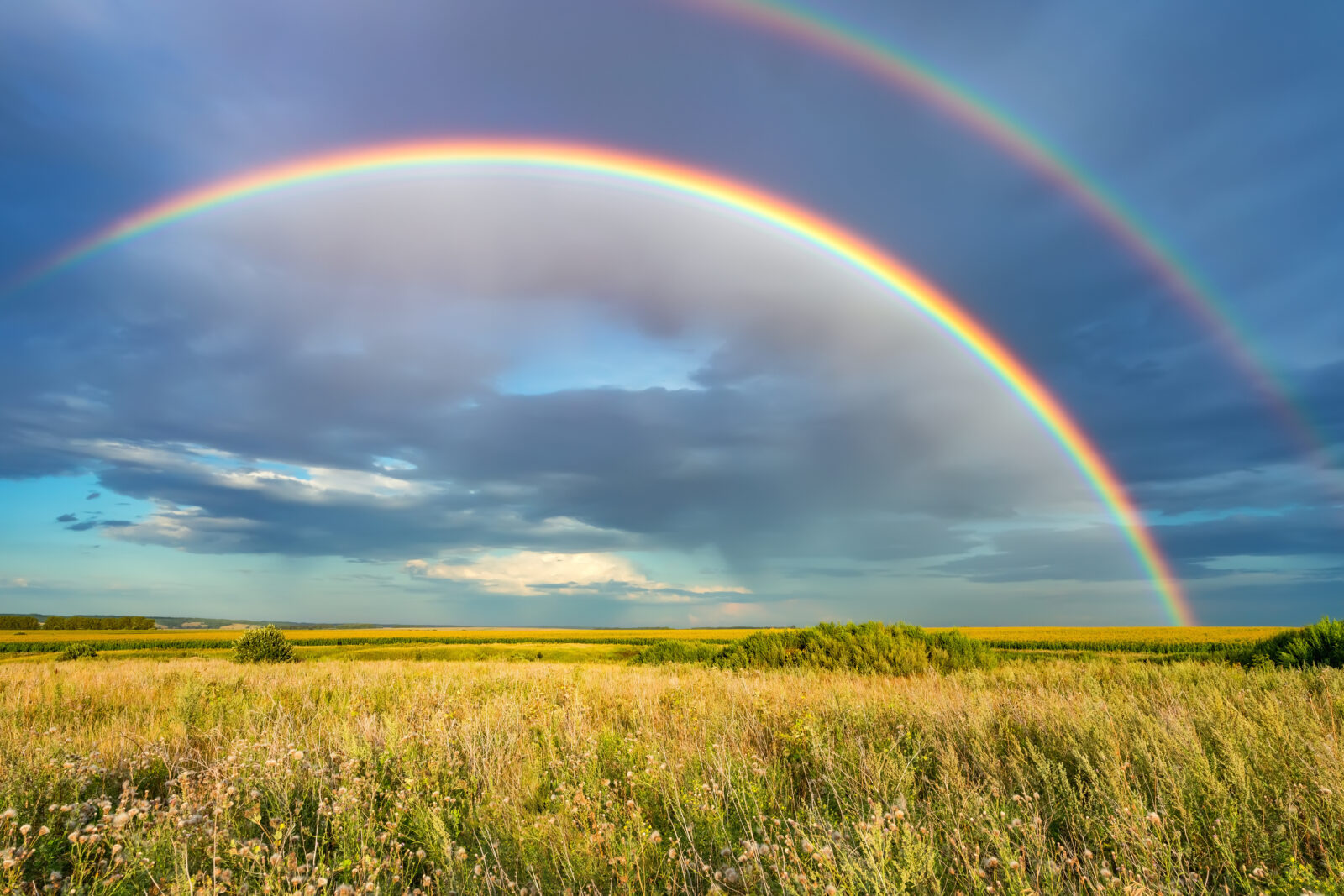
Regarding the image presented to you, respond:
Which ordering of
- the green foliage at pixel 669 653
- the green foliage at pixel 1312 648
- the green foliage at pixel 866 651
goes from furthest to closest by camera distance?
the green foliage at pixel 669 653, the green foliage at pixel 866 651, the green foliage at pixel 1312 648

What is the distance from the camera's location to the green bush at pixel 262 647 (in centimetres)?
2874

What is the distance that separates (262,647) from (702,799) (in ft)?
103

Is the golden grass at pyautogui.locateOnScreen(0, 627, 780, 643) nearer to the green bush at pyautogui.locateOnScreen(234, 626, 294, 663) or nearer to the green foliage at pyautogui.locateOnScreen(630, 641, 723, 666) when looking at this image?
the green foliage at pyautogui.locateOnScreen(630, 641, 723, 666)

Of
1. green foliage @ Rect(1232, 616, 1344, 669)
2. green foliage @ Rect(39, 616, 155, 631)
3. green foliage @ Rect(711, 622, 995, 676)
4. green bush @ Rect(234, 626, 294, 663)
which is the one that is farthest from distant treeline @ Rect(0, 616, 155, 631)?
green foliage @ Rect(1232, 616, 1344, 669)

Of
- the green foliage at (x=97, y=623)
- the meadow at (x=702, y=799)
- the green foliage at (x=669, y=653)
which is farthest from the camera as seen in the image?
the green foliage at (x=97, y=623)

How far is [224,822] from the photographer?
4863mm

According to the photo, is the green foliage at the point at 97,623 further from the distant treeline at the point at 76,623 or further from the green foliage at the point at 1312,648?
the green foliage at the point at 1312,648

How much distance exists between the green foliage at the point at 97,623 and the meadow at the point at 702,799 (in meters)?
120

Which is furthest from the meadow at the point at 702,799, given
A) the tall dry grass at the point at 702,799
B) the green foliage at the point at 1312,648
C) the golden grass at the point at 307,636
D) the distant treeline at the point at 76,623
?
the distant treeline at the point at 76,623

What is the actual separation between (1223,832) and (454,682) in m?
12.1

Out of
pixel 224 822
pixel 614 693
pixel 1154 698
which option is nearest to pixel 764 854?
pixel 224 822

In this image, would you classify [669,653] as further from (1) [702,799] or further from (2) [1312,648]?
(1) [702,799]

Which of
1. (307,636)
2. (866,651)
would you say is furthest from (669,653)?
(307,636)

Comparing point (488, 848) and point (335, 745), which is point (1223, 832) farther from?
point (335, 745)
